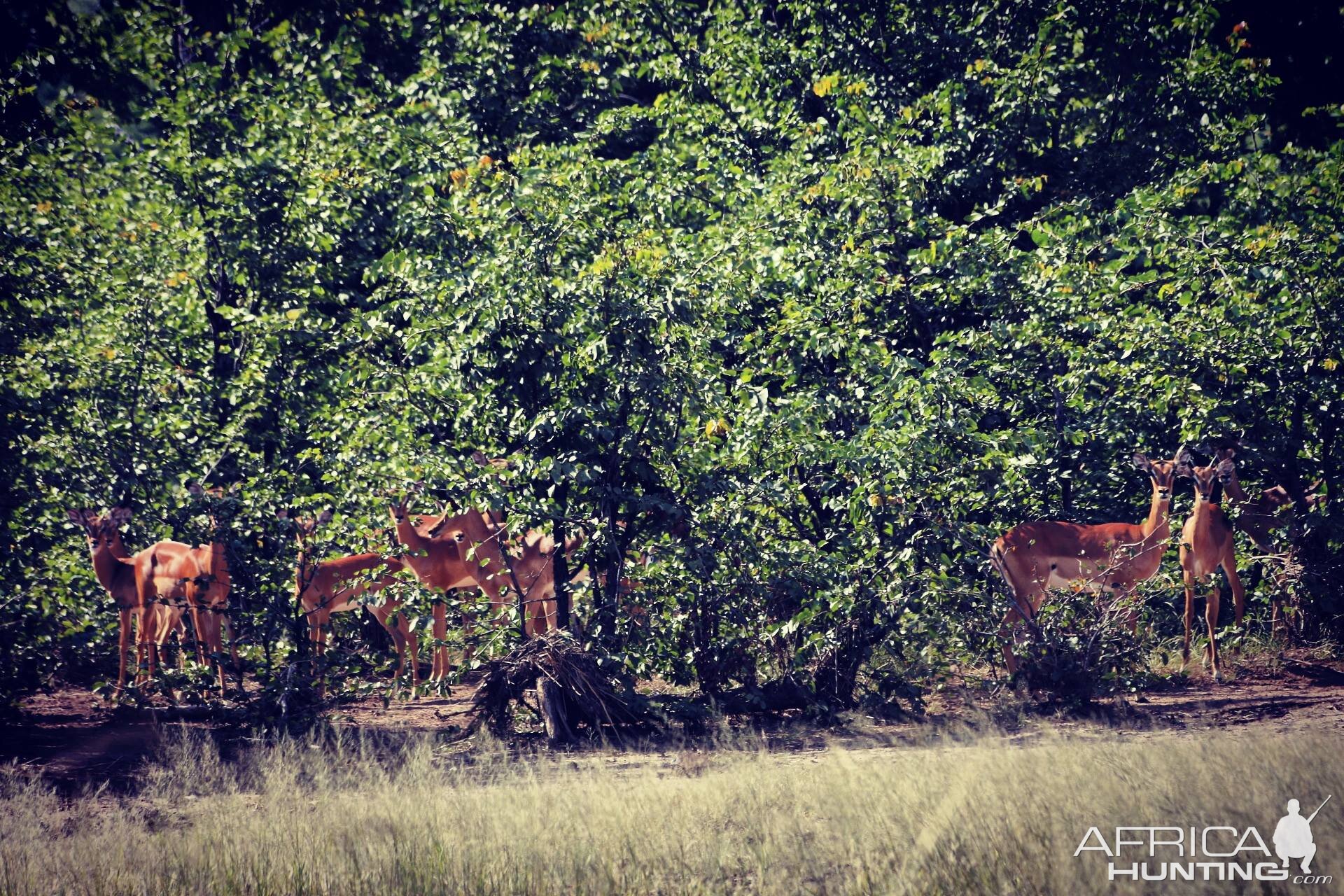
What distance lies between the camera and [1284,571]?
38.5ft

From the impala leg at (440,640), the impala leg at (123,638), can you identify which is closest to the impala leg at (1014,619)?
the impala leg at (440,640)

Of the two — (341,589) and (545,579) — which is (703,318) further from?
(341,589)

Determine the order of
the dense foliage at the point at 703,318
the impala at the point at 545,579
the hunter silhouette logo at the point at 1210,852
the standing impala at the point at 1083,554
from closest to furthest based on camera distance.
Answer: the hunter silhouette logo at the point at 1210,852
the dense foliage at the point at 703,318
the impala at the point at 545,579
the standing impala at the point at 1083,554

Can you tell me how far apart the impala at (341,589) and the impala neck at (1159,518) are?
267 inches

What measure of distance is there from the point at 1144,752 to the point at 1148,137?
28.3ft

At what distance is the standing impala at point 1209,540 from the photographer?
11.3 metres

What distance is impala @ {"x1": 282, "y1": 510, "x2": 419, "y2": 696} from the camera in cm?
1037

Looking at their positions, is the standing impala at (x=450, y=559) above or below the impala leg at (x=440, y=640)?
above

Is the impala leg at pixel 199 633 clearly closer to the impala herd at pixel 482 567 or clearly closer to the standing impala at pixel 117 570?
the impala herd at pixel 482 567

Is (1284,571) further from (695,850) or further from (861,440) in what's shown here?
(695,850)

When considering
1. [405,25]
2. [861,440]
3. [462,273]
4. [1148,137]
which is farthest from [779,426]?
[405,25]

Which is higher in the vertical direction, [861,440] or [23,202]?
[23,202]

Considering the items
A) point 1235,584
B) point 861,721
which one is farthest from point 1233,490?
point 861,721

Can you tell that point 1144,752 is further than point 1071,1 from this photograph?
No
